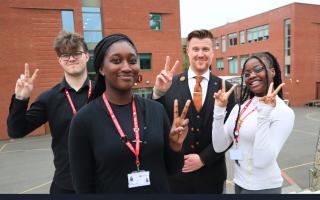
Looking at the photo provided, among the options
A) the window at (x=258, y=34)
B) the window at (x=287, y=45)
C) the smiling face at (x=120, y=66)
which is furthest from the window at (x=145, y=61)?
the smiling face at (x=120, y=66)

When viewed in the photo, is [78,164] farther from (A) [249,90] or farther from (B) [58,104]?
(A) [249,90]

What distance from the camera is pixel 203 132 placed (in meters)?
2.70

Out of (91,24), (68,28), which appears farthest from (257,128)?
(91,24)

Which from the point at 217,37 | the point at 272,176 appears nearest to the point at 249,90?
the point at 272,176

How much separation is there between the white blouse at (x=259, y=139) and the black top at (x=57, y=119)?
1.37 m

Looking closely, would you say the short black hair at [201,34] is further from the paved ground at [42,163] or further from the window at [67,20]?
the window at [67,20]

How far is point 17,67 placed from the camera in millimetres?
16875

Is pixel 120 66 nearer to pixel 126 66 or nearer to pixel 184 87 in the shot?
pixel 126 66

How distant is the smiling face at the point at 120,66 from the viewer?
5.80ft

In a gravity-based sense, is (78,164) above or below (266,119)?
below

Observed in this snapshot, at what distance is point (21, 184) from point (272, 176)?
823cm

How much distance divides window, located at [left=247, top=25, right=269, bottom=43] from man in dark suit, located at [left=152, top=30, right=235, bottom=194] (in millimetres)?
30320

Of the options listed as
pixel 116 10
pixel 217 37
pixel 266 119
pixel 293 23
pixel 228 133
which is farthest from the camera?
pixel 217 37

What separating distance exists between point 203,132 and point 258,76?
762 mm
